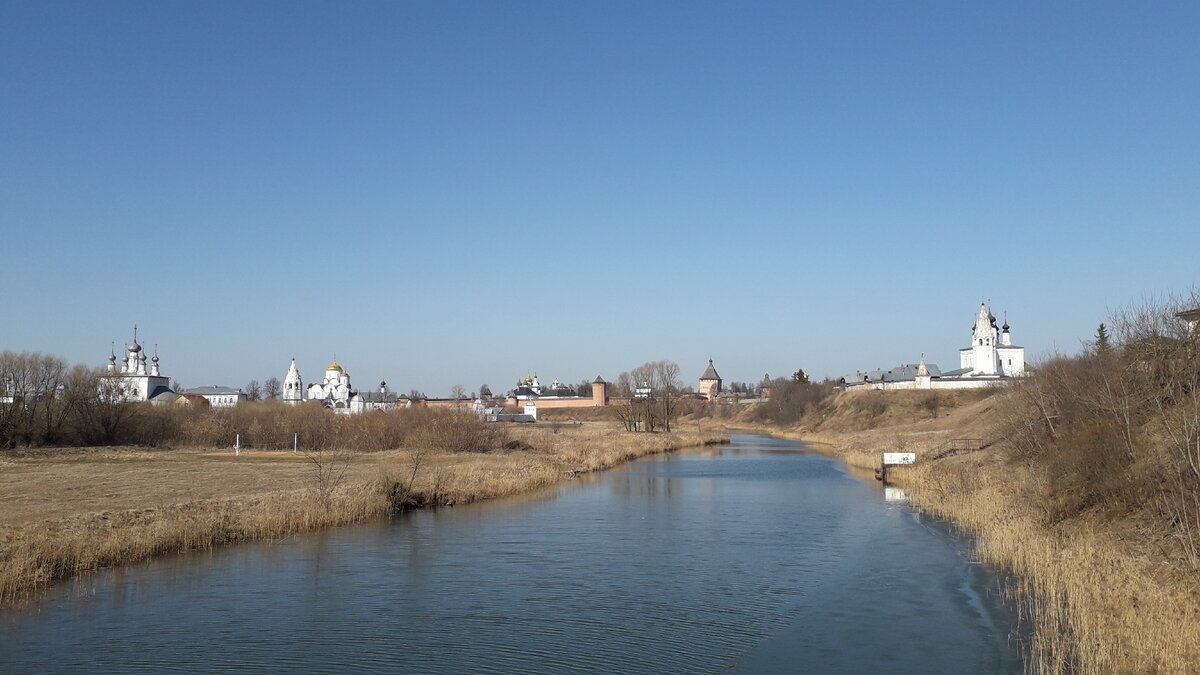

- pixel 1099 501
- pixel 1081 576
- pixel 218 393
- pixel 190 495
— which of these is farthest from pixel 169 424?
pixel 218 393

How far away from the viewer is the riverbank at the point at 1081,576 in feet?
39.3

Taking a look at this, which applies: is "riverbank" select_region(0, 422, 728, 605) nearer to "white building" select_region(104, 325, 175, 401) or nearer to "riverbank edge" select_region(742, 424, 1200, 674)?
"riverbank edge" select_region(742, 424, 1200, 674)

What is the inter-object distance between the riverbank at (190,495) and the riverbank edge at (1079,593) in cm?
1801

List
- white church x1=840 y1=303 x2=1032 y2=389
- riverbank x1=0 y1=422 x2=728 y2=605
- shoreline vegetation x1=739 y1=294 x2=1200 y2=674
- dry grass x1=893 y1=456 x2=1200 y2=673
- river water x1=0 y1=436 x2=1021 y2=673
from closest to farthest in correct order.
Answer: dry grass x1=893 y1=456 x2=1200 y2=673
shoreline vegetation x1=739 y1=294 x2=1200 y2=674
river water x1=0 y1=436 x2=1021 y2=673
riverbank x1=0 y1=422 x2=728 y2=605
white church x1=840 y1=303 x2=1032 y2=389

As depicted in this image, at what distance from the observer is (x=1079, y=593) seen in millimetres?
15180

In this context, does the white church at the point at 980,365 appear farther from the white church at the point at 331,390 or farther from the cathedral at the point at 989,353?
the white church at the point at 331,390

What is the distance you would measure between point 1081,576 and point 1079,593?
26.9 inches

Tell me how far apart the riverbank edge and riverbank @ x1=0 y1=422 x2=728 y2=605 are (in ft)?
59.1

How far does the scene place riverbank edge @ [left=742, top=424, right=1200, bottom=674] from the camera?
38.9 feet

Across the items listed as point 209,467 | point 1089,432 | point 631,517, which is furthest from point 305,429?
point 1089,432

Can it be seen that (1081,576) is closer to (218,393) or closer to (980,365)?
(980,365)

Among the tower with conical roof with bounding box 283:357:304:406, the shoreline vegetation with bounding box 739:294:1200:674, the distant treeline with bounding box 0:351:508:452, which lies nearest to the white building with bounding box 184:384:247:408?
the tower with conical roof with bounding box 283:357:304:406

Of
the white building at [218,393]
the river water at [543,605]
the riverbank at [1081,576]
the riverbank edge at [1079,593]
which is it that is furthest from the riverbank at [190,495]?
the white building at [218,393]

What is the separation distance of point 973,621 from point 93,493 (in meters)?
27.2
